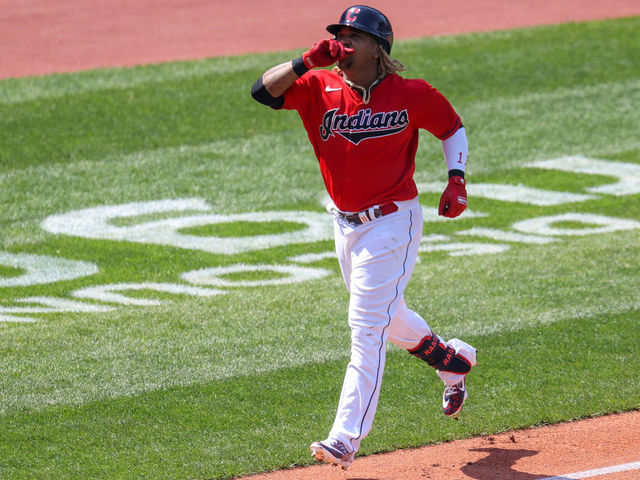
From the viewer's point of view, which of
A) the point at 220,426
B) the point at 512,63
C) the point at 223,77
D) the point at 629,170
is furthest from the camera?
the point at 512,63

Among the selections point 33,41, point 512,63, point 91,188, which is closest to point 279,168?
point 91,188

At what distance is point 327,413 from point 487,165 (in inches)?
273

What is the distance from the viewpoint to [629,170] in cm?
1214

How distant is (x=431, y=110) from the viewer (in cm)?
513

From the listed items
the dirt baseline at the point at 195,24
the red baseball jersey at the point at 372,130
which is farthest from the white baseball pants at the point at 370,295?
the dirt baseline at the point at 195,24

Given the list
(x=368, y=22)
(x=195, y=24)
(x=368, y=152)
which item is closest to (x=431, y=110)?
(x=368, y=152)

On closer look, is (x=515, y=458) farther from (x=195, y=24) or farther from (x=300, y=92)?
(x=195, y=24)

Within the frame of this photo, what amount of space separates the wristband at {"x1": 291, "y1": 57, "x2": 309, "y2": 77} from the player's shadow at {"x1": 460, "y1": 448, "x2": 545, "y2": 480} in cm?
220

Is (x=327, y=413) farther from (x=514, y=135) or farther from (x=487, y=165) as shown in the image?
(x=514, y=135)

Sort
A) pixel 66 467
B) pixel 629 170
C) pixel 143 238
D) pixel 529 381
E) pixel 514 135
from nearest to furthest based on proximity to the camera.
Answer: pixel 66 467, pixel 529 381, pixel 143 238, pixel 629 170, pixel 514 135

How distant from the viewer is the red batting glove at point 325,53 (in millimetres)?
4918

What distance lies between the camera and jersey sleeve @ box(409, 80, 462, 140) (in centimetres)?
511

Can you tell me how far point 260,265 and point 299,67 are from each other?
445 cm

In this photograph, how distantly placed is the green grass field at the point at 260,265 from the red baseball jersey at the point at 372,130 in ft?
4.71
